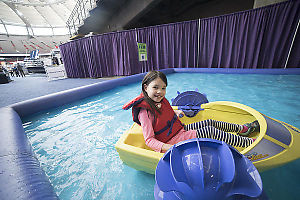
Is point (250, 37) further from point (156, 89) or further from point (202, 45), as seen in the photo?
point (156, 89)

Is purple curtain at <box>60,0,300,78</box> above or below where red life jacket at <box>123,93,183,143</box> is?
above

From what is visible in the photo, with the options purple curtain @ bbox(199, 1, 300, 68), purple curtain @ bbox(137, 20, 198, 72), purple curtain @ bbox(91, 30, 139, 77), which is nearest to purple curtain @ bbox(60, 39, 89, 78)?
purple curtain @ bbox(91, 30, 139, 77)

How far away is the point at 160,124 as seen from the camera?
0.97 meters

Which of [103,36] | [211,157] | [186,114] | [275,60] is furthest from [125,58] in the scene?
[211,157]

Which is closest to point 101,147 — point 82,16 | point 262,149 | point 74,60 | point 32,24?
point 262,149

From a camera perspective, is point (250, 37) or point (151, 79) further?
point (250, 37)

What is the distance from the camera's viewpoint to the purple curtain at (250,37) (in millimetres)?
3669

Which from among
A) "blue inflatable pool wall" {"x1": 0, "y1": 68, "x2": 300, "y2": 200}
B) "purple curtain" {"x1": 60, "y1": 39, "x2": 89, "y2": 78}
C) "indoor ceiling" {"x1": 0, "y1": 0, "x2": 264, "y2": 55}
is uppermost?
"indoor ceiling" {"x1": 0, "y1": 0, "x2": 264, "y2": 55}

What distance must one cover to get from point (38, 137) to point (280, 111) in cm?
322

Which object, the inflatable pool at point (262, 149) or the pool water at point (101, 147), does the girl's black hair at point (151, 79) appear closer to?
the inflatable pool at point (262, 149)

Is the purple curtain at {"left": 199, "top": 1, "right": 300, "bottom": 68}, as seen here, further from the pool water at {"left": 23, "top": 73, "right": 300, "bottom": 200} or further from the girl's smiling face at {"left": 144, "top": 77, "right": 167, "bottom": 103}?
the girl's smiling face at {"left": 144, "top": 77, "right": 167, "bottom": 103}

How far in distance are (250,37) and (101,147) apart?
210 inches

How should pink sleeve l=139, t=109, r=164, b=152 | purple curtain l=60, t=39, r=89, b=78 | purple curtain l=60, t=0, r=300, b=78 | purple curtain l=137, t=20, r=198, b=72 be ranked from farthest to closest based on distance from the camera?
purple curtain l=60, t=39, r=89, b=78
purple curtain l=137, t=20, r=198, b=72
purple curtain l=60, t=0, r=300, b=78
pink sleeve l=139, t=109, r=164, b=152

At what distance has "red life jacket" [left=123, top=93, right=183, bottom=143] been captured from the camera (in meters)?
0.92
